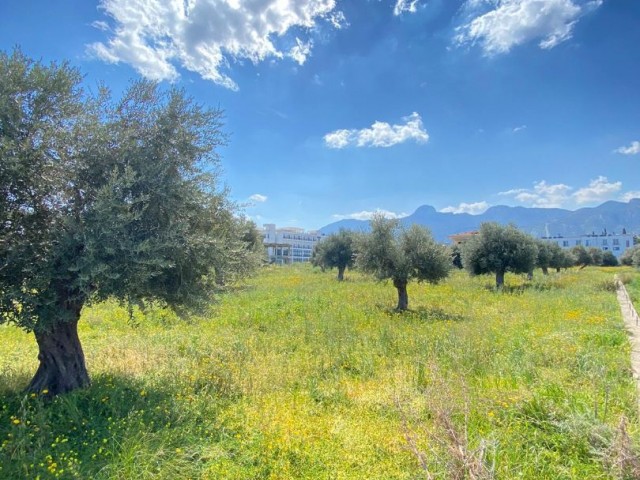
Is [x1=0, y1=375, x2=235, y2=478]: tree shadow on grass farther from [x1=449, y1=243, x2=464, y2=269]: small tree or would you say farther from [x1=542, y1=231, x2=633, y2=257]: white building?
[x1=542, y1=231, x2=633, y2=257]: white building

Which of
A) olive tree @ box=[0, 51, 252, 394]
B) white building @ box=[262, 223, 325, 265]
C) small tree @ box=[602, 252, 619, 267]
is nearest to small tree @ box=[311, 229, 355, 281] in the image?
olive tree @ box=[0, 51, 252, 394]

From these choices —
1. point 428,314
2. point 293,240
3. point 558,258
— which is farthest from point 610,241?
point 428,314

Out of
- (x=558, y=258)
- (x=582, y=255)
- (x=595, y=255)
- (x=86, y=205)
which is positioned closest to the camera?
(x=86, y=205)

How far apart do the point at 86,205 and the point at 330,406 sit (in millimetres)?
5665

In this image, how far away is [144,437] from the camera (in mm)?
4863

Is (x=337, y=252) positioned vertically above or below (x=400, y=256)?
above

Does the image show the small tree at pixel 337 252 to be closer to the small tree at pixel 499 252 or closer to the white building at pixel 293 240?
the small tree at pixel 499 252

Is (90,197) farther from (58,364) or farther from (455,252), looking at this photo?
(455,252)

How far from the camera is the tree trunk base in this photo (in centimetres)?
633

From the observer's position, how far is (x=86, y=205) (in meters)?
5.93

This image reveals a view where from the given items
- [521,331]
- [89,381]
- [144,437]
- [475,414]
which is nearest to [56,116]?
[89,381]

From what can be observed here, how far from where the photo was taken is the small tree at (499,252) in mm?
29266

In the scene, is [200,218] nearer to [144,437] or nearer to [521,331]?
[144,437]

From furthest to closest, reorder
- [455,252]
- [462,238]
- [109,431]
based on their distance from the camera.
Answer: [462,238]
[455,252]
[109,431]
